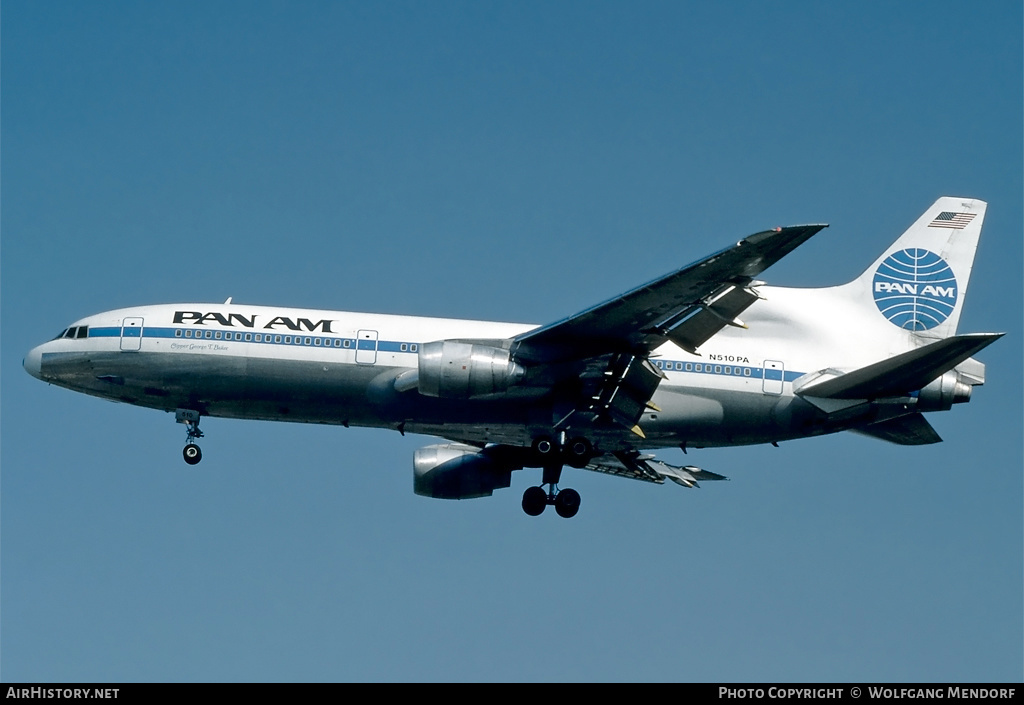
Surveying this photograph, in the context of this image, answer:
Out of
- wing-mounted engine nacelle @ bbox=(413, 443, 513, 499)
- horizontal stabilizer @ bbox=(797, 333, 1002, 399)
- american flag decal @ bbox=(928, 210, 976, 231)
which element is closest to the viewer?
horizontal stabilizer @ bbox=(797, 333, 1002, 399)

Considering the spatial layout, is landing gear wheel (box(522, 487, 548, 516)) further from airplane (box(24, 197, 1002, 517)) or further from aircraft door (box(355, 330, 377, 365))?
aircraft door (box(355, 330, 377, 365))

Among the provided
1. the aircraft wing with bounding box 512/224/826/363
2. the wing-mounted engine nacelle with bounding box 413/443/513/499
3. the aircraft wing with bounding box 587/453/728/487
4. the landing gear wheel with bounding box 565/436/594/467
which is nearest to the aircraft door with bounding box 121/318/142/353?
the wing-mounted engine nacelle with bounding box 413/443/513/499

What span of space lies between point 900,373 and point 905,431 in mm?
3421

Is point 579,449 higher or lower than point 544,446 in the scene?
lower

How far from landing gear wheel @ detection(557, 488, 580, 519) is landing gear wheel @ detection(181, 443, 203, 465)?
9911mm

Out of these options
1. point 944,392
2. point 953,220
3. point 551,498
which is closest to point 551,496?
point 551,498

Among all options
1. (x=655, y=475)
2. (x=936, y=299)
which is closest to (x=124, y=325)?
(x=655, y=475)

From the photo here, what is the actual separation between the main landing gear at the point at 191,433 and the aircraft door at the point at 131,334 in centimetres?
228

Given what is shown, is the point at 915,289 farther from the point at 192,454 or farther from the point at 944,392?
the point at 192,454

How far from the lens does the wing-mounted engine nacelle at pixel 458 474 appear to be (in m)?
45.9

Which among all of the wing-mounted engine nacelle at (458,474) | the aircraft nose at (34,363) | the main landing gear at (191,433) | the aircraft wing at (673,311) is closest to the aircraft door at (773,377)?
the aircraft wing at (673,311)

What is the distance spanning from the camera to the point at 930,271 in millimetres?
42625

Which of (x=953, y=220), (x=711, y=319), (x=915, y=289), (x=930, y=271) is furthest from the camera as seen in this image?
(x=953, y=220)

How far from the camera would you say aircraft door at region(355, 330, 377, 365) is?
132ft
